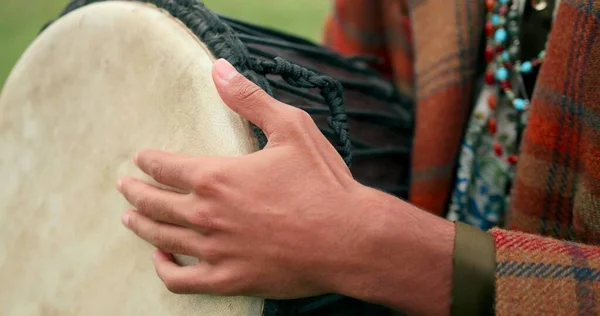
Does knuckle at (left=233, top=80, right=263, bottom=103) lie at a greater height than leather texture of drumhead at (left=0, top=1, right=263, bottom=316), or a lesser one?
greater

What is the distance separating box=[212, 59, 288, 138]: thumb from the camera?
22.5 inches

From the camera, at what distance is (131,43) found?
685mm

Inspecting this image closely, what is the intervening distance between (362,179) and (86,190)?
341 millimetres

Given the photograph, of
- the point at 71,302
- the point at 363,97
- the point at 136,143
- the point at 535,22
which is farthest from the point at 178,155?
the point at 535,22

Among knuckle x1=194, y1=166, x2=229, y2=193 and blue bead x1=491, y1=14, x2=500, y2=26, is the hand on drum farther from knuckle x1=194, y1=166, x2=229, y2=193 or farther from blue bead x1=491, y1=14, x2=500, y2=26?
blue bead x1=491, y1=14, x2=500, y2=26

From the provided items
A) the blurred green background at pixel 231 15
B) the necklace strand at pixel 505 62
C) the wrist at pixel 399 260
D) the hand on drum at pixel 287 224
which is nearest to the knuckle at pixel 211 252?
the hand on drum at pixel 287 224

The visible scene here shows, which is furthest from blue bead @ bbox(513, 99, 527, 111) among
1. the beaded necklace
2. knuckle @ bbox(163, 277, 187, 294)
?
knuckle @ bbox(163, 277, 187, 294)

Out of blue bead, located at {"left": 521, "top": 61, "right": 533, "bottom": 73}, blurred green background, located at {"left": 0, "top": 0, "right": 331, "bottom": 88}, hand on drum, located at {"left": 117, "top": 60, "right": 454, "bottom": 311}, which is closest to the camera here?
hand on drum, located at {"left": 117, "top": 60, "right": 454, "bottom": 311}

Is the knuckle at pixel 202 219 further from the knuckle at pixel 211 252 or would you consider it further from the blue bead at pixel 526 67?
the blue bead at pixel 526 67

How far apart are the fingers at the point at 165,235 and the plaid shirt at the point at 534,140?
0.95 ft

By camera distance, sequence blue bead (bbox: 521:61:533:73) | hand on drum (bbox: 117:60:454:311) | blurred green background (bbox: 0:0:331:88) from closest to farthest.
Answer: hand on drum (bbox: 117:60:454:311)
blue bead (bbox: 521:61:533:73)
blurred green background (bbox: 0:0:331:88)

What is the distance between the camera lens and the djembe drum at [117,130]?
24.5 inches

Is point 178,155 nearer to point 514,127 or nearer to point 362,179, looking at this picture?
point 362,179

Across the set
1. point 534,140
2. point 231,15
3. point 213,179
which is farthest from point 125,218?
point 231,15
